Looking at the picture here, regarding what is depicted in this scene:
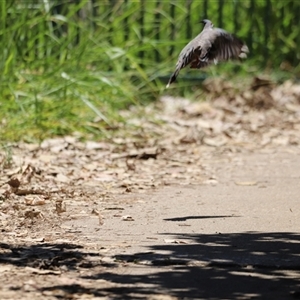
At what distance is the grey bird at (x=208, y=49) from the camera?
5.82 m

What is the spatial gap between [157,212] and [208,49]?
1078 mm

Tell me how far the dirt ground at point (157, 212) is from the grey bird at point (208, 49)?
871 mm

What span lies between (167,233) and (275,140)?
395 cm

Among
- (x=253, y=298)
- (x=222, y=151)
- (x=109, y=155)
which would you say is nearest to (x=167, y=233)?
(x=253, y=298)

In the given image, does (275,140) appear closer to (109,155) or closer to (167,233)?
(109,155)

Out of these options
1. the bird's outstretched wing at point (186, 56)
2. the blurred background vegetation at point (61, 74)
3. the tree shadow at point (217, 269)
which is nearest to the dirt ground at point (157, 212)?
the tree shadow at point (217, 269)

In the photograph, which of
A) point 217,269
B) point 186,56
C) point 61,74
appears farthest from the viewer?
point 61,74

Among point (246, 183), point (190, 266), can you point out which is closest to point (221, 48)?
point (246, 183)

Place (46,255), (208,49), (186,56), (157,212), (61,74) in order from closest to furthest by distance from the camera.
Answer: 1. (46,255)
2. (157,212)
3. (186,56)
4. (208,49)
5. (61,74)

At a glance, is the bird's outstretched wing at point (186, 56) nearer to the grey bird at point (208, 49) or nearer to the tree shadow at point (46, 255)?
the grey bird at point (208, 49)

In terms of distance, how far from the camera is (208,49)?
19.4ft

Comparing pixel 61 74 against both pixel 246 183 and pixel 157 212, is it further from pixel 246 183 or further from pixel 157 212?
pixel 157 212

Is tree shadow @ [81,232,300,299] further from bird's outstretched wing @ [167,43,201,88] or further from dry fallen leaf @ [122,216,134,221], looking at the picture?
bird's outstretched wing @ [167,43,201,88]

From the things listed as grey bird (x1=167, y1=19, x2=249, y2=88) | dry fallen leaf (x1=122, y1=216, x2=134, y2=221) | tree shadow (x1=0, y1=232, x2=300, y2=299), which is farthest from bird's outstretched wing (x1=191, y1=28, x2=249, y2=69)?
tree shadow (x1=0, y1=232, x2=300, y2=299)
